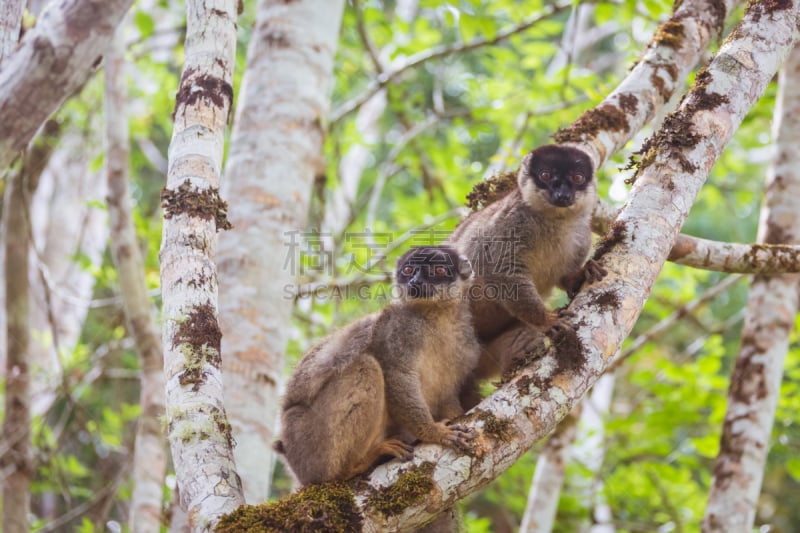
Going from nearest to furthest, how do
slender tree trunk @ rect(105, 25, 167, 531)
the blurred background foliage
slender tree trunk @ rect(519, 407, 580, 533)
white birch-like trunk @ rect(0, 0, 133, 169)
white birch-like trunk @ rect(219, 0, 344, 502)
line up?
white birch-like trunk @ rect(0, 0, 133, 169) < white birch-like trunk @ rect(219, 0, 344, 502) < slender tree trunk @ rect(105, 25, 167, 531) < slender tree trunk @ rect(519, 407, 580, 533) < the blurred background foliage

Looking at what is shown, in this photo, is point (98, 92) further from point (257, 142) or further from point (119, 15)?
point (119, 15)

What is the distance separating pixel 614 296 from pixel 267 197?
350 cm

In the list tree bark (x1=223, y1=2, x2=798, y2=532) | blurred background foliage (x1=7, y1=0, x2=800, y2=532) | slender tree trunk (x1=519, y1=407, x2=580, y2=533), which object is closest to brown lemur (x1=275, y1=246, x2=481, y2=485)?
tree bark (x1=223, y1=2, x2=798, y2=532)

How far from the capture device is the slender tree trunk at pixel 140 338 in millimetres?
7082

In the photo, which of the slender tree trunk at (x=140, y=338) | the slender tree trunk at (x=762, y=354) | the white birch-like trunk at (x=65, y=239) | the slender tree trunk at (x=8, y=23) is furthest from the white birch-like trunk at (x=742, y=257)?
the white birch-like trunk at (x=65, y=239)

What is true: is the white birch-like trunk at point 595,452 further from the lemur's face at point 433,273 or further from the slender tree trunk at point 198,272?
the slender tree trunk at point 198,272

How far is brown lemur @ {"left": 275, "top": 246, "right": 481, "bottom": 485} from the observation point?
15.5 feet

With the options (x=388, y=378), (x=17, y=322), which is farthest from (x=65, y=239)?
(x=388, y=378)

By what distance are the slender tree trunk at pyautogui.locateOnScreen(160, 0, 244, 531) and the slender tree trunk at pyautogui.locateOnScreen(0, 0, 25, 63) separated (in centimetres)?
86

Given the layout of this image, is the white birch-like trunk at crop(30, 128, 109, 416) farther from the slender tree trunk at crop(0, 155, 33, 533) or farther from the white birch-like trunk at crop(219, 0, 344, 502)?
the white birch-like trunk at crop(219, 0, 344, 502)

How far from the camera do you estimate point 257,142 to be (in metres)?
6.78

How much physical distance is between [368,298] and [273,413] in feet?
14.3

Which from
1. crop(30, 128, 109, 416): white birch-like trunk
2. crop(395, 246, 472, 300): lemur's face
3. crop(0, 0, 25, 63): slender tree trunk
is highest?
crop(30, 128, 109, 416): white birch-like trunk

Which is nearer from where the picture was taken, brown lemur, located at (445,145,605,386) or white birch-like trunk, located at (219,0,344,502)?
brown lemur, located at (445,145,605,386)
